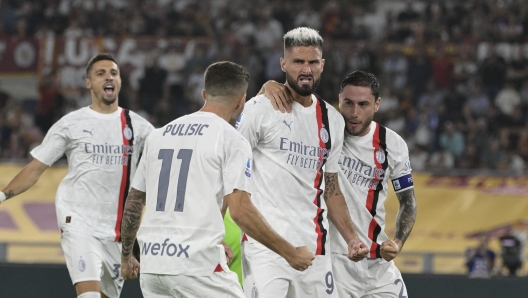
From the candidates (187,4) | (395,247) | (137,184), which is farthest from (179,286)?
(187,4)

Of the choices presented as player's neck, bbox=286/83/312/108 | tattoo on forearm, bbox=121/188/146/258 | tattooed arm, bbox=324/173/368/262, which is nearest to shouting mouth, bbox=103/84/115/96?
player's neck, bbox=286/83/312/108

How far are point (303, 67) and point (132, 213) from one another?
67.2 inches

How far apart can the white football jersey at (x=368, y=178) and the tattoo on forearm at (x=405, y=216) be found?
0.14 m

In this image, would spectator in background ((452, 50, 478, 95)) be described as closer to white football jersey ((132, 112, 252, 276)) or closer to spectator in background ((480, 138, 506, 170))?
spectator in background ((480, 138, 506, 170))

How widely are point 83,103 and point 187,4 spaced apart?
4229 mm

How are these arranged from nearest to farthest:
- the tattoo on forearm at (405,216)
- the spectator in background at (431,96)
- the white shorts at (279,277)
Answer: the white shorts at (279,277) → the tattoo on forearm at (405,216) → the spectator in background at (431,96)

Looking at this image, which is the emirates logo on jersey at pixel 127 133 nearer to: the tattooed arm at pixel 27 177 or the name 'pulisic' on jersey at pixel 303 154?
the tattooed arm at pixel 27 177

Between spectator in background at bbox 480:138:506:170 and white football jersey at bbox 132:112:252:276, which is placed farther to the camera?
spectator in background at bbox 480:138:506:170

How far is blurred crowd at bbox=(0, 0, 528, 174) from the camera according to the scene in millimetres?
15172

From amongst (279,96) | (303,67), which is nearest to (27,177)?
(279,96)

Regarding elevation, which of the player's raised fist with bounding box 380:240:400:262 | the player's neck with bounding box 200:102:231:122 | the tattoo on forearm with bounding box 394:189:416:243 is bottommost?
the player's raised fist with bounding box 380:240:400:262

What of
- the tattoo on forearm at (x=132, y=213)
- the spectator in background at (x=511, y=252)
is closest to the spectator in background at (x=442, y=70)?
the spectator in background at (x=511, y=252)

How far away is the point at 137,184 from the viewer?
550cm

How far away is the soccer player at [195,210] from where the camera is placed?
510cm
